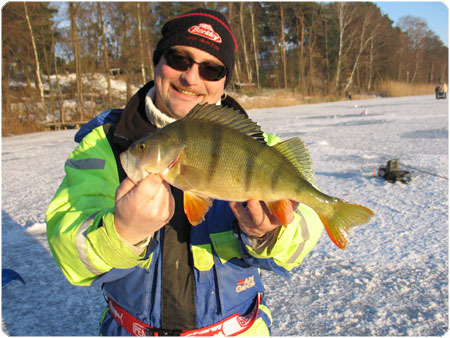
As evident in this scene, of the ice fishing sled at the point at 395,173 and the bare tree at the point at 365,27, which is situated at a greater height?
the bare tree at the point at 365,27

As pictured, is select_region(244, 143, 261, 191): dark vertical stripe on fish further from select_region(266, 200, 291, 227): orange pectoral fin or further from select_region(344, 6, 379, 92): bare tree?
select_region(344, 6, 379, 92): bare tree

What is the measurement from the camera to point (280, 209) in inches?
54.0

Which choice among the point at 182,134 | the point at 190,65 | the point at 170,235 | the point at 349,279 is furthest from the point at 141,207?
the point at 349,279

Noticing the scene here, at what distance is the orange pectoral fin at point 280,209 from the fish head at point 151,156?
1.50 ft

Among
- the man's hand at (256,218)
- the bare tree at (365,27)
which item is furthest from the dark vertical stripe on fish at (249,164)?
the bare tree at (365,27)

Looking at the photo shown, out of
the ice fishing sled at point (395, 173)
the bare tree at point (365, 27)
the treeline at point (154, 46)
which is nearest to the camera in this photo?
the ice fishing sled at point (395, 173)

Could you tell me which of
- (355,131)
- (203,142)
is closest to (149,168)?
(203,142)

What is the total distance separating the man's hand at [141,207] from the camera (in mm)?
1144

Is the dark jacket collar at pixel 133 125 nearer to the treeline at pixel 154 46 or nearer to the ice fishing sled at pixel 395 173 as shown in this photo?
the ice fishing sled at pixel 395 173

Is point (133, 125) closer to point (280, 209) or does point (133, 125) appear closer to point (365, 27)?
point (280, 209)

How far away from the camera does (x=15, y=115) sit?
49.7 feet

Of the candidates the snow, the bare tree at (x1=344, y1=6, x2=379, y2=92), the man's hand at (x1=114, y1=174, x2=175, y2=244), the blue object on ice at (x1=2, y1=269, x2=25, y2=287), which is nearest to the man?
the man's hand at (x1=114, y1=174, x2=175, y2=244)

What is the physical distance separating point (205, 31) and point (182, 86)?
1.27 feet

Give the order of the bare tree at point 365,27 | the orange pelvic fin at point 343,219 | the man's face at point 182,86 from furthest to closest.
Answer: the bare tree at point 365,27
the man's face at point 182,86
the orange pelvic fin at point 343,219
